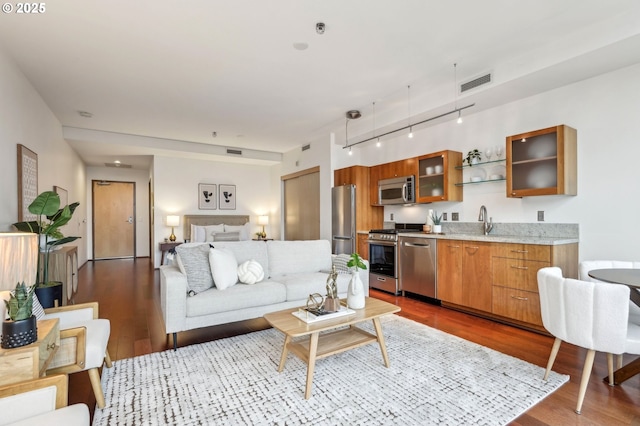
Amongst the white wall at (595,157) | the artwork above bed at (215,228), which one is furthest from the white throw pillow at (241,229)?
the white wall at (595,157)

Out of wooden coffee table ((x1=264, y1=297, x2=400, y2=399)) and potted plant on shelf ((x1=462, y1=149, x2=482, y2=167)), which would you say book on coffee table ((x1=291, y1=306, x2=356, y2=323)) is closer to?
wooden coffee table ((x1=264, y1=297, x2=400, y2=399))

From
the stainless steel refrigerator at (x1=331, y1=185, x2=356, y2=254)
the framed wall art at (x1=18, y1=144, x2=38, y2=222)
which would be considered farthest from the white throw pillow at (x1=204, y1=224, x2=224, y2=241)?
the framed wall art at (x1=18, y1=144, x2=38, y2=222)

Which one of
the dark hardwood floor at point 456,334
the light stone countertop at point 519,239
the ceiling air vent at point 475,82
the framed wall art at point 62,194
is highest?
the ceiling air vent at point 475,82

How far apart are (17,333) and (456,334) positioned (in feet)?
10.5

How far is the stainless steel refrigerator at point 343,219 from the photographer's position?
5453mm

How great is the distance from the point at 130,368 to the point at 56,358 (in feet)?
2.26

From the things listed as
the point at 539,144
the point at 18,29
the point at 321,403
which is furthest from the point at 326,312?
the point at 18,29

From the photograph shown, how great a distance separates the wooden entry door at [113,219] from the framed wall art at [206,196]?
2838 mm

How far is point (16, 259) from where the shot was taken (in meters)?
1.44

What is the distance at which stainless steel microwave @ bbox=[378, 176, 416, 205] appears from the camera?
4.79 m

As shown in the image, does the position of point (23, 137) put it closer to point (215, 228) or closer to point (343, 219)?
point (215, 228)

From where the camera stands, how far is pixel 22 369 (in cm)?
135

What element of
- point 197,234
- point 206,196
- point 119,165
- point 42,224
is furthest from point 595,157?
point 119,165

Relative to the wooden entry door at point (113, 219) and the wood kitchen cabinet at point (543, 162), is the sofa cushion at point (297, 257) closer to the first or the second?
the wood kitchen cabinet at point (543, 162)
